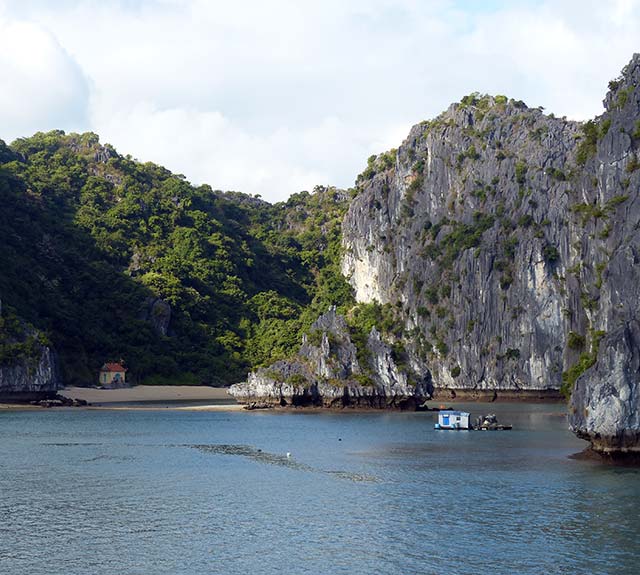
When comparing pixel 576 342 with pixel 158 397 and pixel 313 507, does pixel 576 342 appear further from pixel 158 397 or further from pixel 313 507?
pixel 158 397

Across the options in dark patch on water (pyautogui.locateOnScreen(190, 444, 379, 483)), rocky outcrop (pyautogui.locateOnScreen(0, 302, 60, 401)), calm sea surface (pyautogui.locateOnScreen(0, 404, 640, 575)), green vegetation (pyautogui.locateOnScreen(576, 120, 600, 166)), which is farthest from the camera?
rocky outcrop (pyautogui.locateOnScreen(0, 302, 60, 401))

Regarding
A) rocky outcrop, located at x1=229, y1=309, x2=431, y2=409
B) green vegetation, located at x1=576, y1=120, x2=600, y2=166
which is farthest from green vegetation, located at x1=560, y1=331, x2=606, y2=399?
rocky outcrop, located at x1=229, y1=309, x2=431, y2=409

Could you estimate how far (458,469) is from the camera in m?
55.7

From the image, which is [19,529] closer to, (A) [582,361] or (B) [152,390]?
(A) [582,361]

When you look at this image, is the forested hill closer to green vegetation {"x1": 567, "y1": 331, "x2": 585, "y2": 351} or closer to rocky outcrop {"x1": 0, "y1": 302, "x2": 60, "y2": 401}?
rocky outcrop {"x1": 0, "y1": 302, "x2": 60, "y2": 401}

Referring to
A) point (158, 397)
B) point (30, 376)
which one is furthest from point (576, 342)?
point (158, 397)

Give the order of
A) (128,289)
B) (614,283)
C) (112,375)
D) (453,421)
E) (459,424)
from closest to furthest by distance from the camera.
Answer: (614,283) → (459,424) → (453,421) → (112,375) → (128,289)

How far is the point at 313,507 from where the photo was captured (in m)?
43.2

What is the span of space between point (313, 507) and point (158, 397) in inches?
3847

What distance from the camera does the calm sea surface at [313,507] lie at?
33375 millimetres

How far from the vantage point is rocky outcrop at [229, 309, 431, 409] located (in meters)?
111

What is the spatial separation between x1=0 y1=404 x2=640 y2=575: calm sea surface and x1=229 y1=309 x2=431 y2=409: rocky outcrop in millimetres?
35767

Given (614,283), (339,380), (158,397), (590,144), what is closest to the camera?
(614,283)

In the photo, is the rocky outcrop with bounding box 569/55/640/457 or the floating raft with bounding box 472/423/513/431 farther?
the floating raft with bounding box 472/423/513/431
